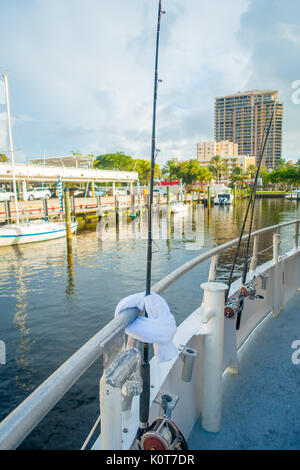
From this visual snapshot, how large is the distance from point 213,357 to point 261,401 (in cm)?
79

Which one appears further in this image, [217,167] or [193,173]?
[217,167]

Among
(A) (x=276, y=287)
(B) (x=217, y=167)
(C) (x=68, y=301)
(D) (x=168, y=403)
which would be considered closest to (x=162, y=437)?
(D) (x=168, y=403)

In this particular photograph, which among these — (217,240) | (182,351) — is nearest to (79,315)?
(182,351)

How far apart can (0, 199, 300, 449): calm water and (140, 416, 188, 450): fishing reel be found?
12.4ft

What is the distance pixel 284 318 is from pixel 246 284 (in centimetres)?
115

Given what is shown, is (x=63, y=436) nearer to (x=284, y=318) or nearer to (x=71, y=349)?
(x=71, y=349)

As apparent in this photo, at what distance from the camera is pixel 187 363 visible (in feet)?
6.57

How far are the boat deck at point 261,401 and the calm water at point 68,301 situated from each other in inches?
92.4

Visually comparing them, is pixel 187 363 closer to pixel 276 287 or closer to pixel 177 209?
pixel 276 287

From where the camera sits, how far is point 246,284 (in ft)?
11.5

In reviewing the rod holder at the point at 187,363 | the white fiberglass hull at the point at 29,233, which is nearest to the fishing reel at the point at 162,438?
the rod holder at the point at 187,363

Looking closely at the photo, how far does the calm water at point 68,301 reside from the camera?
589 cm

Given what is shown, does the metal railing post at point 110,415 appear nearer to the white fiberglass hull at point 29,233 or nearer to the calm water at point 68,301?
the calm water at point 68,301

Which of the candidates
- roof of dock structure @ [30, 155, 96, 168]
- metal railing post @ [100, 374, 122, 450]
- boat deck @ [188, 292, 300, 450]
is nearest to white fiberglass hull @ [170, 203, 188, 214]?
roof of dock structure @ [30, 155, 96, 168]
